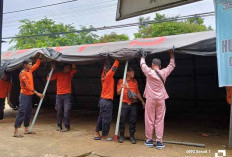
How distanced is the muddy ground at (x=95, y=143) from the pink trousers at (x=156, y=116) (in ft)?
1.11

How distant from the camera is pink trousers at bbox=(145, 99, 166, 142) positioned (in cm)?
463

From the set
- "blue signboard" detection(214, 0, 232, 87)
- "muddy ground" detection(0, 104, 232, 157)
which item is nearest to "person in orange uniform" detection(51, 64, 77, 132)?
"muddy ground" detection(0, 104, 232, 157)

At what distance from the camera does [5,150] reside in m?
4.43

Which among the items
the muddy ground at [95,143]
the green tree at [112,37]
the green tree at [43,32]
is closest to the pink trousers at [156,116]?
the muddy ground at [95,143]

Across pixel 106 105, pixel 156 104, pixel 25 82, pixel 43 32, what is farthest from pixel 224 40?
pixel 43 32

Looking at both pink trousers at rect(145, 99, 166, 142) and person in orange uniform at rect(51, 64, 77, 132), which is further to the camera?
person in orange uniform at rect(51, 64, 77, 132)

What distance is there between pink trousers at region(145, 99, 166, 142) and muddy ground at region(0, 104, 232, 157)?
1.11ft

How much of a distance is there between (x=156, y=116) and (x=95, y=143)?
1.43 meters

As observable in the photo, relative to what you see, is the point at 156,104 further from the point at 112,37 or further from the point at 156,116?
the point at 112,37

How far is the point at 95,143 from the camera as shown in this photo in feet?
16.6

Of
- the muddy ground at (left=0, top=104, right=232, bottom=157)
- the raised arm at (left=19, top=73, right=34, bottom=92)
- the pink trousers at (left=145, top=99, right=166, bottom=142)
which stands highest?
the raised arm at (left=19, top=73, right=34, bottom=92)

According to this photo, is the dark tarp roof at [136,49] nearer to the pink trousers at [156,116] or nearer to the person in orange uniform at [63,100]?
the person in orange uniform at [63,100]

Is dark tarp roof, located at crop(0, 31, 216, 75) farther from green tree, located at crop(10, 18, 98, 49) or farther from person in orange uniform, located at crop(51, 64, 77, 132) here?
green tree, located at crop(10, 18, 98, 49)

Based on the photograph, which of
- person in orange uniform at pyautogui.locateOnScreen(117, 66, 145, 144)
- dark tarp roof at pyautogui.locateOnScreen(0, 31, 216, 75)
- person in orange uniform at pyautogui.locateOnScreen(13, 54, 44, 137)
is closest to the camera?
dark tarp roof at pyautogui.locateOnScreen(0, 31, 216, 75)
